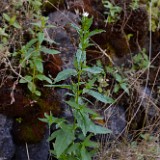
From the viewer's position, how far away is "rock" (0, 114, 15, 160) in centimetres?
212

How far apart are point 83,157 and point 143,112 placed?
1.07m

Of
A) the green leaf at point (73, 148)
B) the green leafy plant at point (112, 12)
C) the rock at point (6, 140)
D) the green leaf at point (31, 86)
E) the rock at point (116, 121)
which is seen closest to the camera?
the green leaf at point (73, 148)

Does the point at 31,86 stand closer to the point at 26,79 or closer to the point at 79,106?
the point at 26,79

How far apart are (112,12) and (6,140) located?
1.31 meters

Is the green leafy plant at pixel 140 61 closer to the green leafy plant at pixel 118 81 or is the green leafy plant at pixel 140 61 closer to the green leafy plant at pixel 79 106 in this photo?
the green leafy plant at pixel 118 81

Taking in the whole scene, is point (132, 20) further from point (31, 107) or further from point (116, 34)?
point (31, 107)

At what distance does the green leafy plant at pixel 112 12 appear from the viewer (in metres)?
2.80

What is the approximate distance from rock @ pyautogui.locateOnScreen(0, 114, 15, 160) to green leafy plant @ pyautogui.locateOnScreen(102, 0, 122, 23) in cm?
116

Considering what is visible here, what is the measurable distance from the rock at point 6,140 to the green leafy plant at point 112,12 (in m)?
1.16

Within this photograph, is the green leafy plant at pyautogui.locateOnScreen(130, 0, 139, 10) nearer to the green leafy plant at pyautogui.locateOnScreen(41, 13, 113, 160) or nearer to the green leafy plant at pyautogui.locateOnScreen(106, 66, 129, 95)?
the green leafy plant at pyautogui.locateOnScreen(106, 66, 129, 95)

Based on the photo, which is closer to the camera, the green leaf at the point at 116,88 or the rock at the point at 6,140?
the rock at the point at 6,140

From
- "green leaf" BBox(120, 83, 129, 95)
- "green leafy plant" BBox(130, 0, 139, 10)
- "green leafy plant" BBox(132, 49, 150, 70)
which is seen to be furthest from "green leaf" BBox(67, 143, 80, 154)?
"green leafy plant" BBox(130, 0, 139, 10)

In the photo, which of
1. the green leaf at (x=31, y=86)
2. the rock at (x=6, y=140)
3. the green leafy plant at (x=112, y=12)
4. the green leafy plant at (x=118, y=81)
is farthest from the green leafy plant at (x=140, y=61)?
the rock at (x=6, y=140)

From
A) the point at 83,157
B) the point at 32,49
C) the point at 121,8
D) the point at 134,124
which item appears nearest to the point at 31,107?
the point at 32,49
